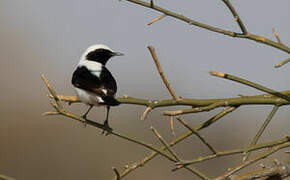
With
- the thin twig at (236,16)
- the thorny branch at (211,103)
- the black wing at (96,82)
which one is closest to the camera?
the thorny branch at (211,103)

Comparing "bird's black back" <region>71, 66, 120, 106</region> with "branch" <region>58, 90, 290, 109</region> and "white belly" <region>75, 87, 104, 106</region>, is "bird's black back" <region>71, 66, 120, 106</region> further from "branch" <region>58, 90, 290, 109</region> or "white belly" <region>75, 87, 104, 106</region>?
"branch" <region>58, 90, 290, 109</region>

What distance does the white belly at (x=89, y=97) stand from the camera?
506 centimetres

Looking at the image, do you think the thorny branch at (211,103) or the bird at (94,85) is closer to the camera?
the thorny branch at (211,103)

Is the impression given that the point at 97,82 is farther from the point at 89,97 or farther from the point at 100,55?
the point at 100,55

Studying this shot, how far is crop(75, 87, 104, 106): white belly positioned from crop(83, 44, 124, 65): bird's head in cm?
141

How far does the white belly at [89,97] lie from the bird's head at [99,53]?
1412 mm

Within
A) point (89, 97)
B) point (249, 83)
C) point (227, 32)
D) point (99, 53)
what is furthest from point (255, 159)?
point (99, 53)

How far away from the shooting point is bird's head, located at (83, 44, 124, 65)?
259 inches

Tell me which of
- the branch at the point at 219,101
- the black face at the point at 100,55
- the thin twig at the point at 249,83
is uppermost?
the thin twig at the point at 249,83

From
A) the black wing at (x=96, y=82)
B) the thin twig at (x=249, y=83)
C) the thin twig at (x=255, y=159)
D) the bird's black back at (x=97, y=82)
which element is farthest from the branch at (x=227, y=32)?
the black wing at (x=96, y=82)

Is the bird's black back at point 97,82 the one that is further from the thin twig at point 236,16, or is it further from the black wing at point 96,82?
the thin twig at point 236,16

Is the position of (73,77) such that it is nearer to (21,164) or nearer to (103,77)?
(103,77)

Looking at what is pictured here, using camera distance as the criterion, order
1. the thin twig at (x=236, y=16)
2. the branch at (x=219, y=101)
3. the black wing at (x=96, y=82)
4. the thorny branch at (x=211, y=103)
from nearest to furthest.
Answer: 1. the thorny branch at (x=211, y=103)
2. the thin twig at (x=236, y=16)
3. the branch at (x=219, y=101)
4. the black wing at (x=96, y=82)

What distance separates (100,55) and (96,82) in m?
1.43
